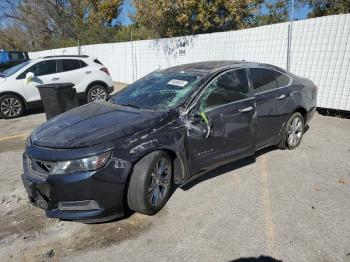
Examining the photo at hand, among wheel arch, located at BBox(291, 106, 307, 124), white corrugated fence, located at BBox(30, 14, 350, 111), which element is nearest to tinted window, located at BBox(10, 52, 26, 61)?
white corrugated fence, located at BBox(30, 14, 350, 111)

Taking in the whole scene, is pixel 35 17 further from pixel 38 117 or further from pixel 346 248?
pixel 346 248

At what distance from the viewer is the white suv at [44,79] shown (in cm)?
957

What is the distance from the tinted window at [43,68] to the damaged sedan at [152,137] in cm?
570

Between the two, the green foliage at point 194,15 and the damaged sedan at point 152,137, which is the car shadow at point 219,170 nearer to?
the damaged sedan at point 152,137

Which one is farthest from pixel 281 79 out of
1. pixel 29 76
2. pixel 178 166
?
pixel 29 76

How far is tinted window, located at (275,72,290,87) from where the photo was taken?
18.3ft

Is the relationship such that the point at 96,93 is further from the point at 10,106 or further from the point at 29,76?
the point at 10,106

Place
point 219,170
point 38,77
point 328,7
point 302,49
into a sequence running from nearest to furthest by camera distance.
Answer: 1. point 219,170
2. point 302,49
3. point 38,77
4. point 328,7

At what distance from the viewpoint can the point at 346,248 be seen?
329cm

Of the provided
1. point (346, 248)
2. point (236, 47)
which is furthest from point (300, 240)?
point (236, 47)

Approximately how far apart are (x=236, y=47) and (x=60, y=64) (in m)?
5.16

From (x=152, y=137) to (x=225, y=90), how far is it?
141 cm

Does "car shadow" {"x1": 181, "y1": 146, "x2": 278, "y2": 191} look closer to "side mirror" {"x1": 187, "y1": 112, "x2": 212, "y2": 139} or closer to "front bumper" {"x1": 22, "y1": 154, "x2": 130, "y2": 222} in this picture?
"side mirror" {"x1": 187, "y1": 112, "x2": 212, "y2": 139}

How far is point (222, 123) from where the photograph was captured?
4418 mm
